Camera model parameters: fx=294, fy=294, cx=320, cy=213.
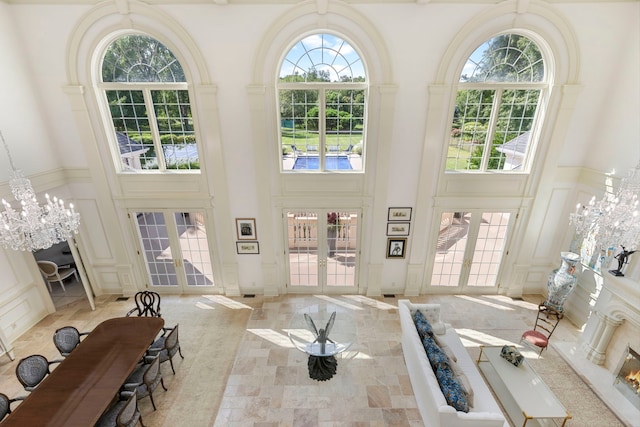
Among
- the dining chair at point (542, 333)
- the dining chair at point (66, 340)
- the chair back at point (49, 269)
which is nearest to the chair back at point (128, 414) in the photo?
the dining chair at point (66, 340)

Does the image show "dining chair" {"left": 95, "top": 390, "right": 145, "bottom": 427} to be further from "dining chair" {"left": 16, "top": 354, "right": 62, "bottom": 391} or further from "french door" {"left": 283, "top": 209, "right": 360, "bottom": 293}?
"french door" {"left": 283, "top": 209, "right": 360, "bottom": 293}

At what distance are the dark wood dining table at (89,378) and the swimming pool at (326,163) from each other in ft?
13.1

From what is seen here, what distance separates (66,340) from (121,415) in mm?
2063

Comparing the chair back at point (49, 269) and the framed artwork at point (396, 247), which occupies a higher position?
the framed artwork at point (396, 247)

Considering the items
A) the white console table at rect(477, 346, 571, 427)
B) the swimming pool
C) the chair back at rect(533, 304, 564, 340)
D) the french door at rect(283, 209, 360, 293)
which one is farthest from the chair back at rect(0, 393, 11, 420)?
the chair back at rect(533, 304, 564, 340)

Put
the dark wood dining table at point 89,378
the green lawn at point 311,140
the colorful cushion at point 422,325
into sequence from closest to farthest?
1. the dark wood dining table at point 89,378
2. the colorful cushion at point 422,325
3. the green lawn at point 311,140

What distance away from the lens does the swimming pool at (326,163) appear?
6266 mm

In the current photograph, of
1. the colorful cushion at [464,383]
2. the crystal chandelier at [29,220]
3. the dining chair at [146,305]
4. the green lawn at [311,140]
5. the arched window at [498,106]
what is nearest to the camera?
the colorful cushion at [464,383]

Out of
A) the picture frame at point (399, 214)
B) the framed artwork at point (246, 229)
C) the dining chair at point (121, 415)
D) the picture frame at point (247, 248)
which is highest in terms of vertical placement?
the picture frame at point (399, 214)

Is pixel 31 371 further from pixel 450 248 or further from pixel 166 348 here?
pixel 450 248

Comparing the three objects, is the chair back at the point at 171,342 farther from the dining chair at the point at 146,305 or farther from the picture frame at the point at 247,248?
the picture frame at the point at 247,248

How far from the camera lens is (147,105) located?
5.88 metres

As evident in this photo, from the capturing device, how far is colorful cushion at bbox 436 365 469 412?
3623 millimetres

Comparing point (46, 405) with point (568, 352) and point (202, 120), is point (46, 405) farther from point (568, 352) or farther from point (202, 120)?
point (568, 352)
